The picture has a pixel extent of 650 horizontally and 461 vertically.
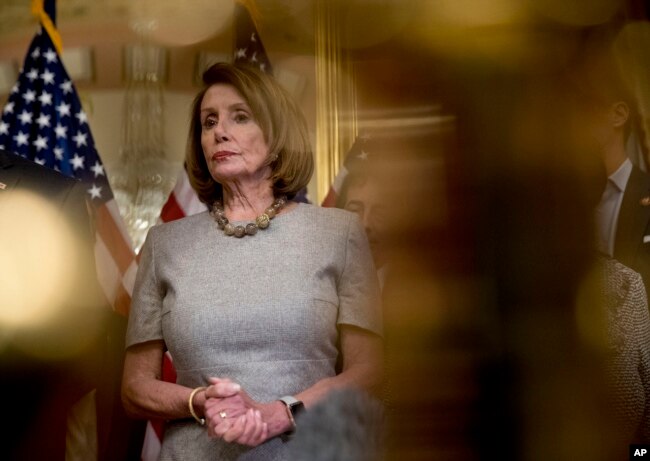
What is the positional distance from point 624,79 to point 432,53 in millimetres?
402

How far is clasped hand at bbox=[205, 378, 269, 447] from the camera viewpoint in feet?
3.98

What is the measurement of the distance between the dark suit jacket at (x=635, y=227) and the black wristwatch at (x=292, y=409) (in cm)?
63

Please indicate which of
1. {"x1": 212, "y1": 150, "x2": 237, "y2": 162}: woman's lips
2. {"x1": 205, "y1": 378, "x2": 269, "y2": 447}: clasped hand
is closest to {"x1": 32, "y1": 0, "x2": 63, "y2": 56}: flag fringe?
{"x1": 212, "y1": 150, "x2": 237, "y2": 162}: woman's lips

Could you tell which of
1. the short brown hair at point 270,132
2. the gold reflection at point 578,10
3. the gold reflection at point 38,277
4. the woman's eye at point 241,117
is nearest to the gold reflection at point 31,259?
the gold reflection at point 38,277

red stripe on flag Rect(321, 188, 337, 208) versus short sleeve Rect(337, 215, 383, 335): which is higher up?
red stripe on flag Rect(321, 188, 337, 208)

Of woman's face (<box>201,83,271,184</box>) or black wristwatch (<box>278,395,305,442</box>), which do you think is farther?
woman's face (<box>201,83,271,184</box>)

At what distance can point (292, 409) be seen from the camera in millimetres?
1260

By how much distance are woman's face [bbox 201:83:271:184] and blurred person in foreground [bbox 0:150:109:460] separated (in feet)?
0.90

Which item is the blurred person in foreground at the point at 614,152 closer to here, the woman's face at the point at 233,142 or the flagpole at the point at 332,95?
the flagpole at the point at 332,95

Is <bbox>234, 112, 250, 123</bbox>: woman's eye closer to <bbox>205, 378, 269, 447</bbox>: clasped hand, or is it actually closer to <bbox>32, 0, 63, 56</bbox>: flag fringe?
<bbox>205, 378, 269, 447</bbox>: clasped hand

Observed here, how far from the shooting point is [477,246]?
1.19m

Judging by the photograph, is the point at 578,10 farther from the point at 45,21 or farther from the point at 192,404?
the point at 45,21

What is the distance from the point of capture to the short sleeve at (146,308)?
139 centimetres

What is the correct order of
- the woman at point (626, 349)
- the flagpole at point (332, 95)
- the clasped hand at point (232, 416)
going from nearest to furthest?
the clasped hand at point (232, 416) → the woman at point (626, 349) → the flagpole at point (332, 95)
